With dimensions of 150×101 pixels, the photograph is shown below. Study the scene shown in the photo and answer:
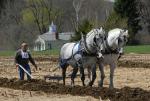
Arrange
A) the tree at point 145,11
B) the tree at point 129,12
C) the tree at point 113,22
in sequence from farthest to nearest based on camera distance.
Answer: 1. the tree at point 145,11
2. the tree at point 129,12
3. the tree at point 113,22

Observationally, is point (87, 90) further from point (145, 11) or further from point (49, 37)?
point (49, 37)

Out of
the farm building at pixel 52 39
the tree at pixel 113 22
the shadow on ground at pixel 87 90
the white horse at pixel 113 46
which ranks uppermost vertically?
the white horse at pixel 113 46

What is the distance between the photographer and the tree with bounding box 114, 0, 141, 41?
266 feet

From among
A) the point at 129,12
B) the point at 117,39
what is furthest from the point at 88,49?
the point at 129,12

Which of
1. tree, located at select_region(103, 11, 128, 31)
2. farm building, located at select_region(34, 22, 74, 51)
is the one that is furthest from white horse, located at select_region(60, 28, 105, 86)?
farm building, located at select_region(34, 22, 74, 51)

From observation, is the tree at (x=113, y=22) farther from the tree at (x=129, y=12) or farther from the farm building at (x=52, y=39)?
the farm building at (x=52, y=39)

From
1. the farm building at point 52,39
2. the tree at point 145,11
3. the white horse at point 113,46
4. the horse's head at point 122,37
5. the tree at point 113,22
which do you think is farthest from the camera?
the farm building at point 52,39

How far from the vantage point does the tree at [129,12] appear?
266 ft

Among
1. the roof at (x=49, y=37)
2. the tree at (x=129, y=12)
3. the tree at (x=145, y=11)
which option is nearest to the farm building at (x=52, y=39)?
the roof at (x=49, y=37)

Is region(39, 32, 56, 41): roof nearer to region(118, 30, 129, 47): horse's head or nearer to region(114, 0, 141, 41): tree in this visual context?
region(114, 0, 141, 41): tree

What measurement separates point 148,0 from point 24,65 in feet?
248

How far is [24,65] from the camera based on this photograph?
21.1m

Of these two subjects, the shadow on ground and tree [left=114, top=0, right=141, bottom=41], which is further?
tree [left=114, top=0, right=141, bottom=41]

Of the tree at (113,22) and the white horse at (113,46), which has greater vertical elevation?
the white horse at (113,46)
